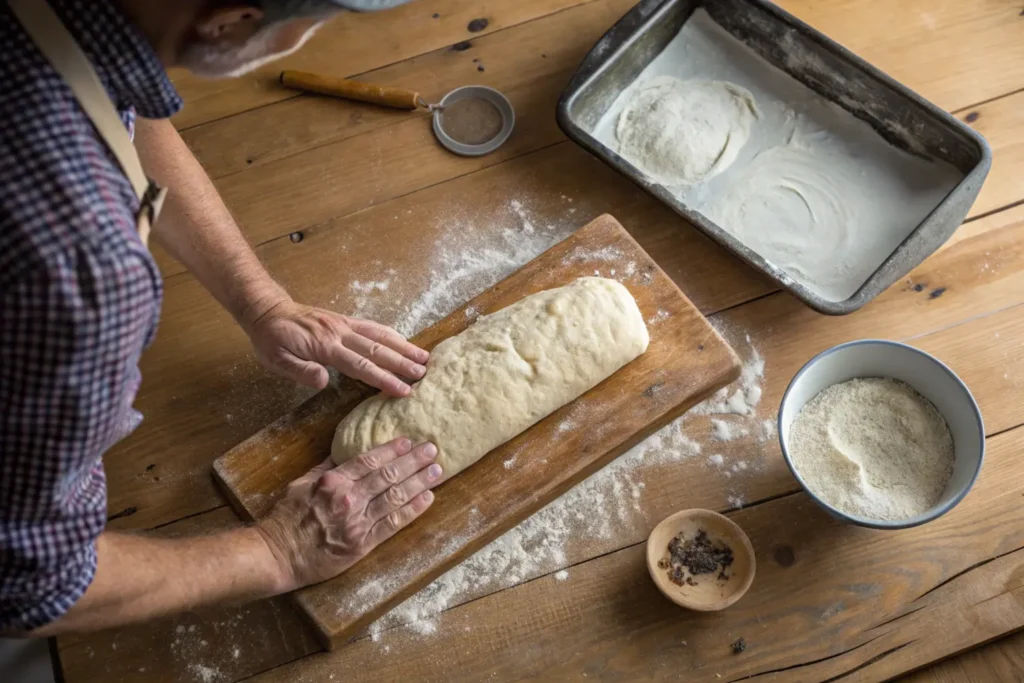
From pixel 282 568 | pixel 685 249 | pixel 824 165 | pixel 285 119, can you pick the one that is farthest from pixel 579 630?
pixel 285 119

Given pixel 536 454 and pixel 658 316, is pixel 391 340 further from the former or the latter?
pixel 658 316

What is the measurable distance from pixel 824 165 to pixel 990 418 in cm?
65

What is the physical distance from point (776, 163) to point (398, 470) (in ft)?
3.63

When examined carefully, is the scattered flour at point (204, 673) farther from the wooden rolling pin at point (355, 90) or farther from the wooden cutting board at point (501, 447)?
the wooden rolling pin at point (355, 90)

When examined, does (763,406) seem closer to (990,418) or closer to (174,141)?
(990,418)

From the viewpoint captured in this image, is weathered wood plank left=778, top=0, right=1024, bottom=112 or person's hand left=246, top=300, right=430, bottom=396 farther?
weathered wood plank left=778, top=0, right=1024, bottom=112

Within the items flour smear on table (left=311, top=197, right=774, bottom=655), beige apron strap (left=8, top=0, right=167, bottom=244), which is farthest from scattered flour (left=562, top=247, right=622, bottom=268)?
beige apron strap (left=8, top=0, right=167, bottom=244)

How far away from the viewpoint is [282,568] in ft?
4.94

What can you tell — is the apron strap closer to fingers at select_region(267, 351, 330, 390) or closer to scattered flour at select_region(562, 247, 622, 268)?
fingers at select_region(267, 351, 330, 390)

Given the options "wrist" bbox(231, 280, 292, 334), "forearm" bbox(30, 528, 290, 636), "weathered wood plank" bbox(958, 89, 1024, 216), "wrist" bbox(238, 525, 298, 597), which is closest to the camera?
"forearm" bbox(30, 528, 290, 636)

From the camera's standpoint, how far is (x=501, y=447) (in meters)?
1.65

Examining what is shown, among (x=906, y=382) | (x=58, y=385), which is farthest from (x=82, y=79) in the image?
(x=906, y=382)

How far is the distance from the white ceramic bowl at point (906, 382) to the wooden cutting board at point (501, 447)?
146 millimetres

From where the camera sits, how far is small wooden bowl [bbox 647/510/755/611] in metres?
1.55
